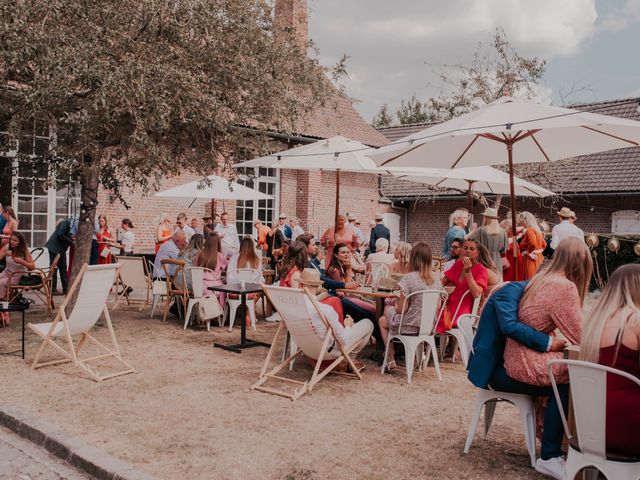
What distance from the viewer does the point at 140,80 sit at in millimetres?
7043

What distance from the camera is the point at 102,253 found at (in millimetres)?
12781

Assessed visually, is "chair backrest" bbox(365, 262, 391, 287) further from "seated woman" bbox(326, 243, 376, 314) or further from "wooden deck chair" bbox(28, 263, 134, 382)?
"wooden deck chair" bbox(28, 263, 134, 382)

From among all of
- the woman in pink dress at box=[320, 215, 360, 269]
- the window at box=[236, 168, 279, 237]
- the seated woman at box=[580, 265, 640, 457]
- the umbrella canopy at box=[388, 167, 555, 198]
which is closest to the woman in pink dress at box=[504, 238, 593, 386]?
the seated woman at box=[580, 265, 640, 457]

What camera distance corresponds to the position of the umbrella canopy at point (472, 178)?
9.89 metres

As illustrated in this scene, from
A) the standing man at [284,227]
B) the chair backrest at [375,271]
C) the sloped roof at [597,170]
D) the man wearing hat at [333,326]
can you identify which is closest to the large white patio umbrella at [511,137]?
the man wearing hat at [333,326]

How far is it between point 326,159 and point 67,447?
17.9ft

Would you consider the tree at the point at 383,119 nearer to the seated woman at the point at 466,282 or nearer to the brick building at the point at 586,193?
the brick building at the point at 586,193

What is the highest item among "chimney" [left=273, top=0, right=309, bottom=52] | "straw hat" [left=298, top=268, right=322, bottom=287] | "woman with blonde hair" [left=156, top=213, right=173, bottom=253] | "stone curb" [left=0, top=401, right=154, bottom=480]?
"chimney" [left=273, top=0, right=309, bottom=52]

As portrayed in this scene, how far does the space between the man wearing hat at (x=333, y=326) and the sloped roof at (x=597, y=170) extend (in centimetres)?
1585

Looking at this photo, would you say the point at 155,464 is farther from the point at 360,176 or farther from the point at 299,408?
the point at 360,176

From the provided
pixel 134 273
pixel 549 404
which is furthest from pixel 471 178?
pixel 549 404

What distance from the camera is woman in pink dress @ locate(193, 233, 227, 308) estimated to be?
8906 millimetres

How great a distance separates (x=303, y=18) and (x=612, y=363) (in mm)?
7761

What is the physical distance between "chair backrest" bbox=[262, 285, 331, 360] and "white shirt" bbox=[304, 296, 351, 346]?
35mm
